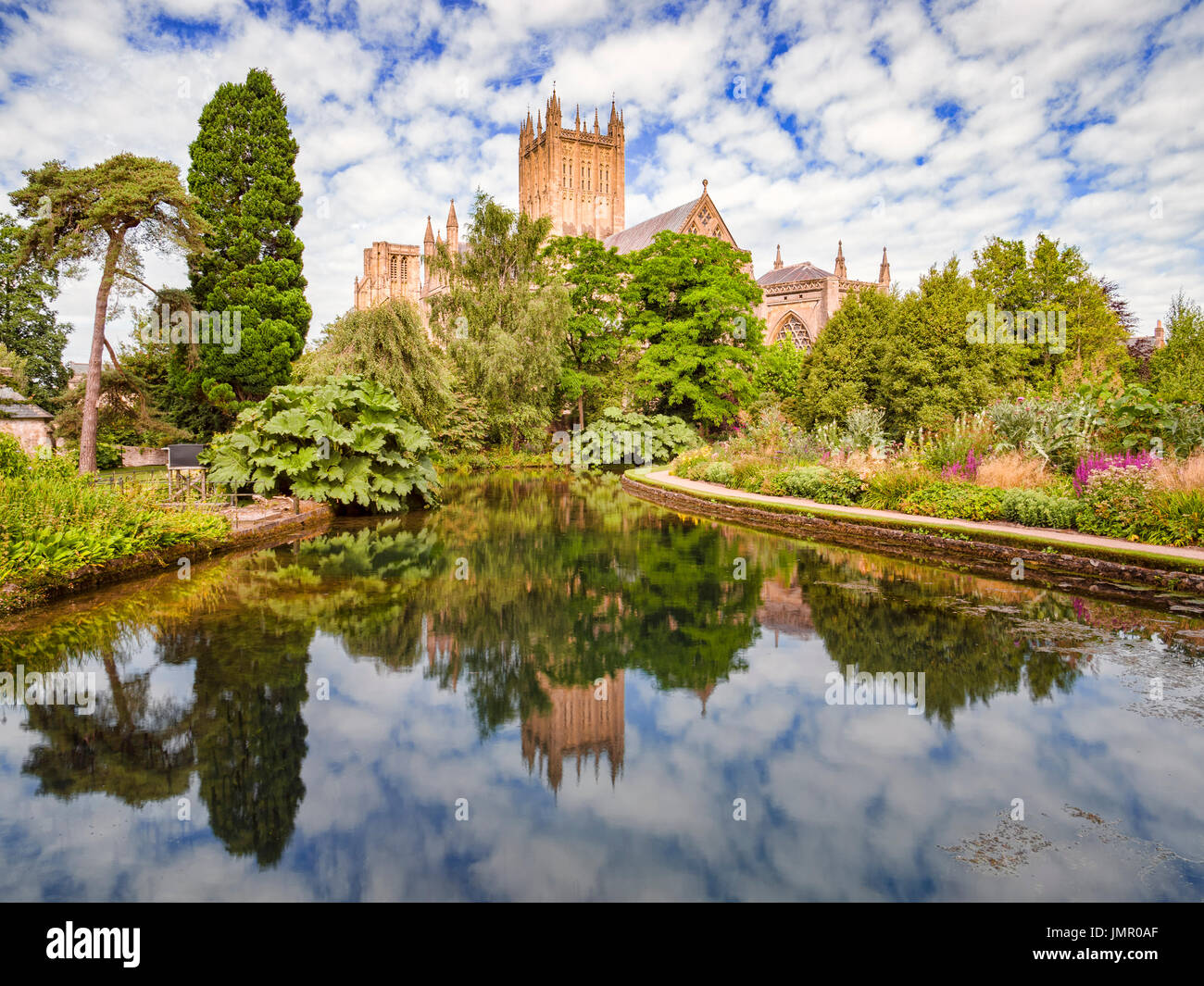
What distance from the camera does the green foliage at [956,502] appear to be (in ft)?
34.9

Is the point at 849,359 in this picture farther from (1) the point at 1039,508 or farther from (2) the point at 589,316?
(2) the point at 589,316

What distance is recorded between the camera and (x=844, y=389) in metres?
20.3

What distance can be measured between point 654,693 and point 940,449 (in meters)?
10.3

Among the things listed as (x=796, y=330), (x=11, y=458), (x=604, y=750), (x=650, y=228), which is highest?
(x=650, y=228)

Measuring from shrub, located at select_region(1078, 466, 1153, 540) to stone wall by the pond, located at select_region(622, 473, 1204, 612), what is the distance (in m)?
1.28

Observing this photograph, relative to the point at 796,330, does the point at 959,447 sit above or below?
below

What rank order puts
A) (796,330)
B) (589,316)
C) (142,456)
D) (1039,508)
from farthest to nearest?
(796,330), (589,316), (142,456), (1039,508)

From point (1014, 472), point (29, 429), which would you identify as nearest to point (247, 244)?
point (29, 429)

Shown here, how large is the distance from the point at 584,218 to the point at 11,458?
60337 millimetres

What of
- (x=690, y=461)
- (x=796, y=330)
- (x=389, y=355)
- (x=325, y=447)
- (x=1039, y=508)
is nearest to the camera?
(x=1039, y=508)

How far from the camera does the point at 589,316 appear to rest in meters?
32.4

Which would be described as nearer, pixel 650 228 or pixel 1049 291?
pixel 1049 291
